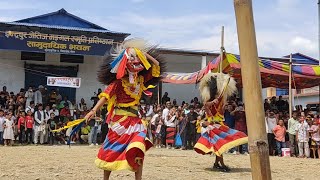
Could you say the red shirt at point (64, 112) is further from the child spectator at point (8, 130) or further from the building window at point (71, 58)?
the building window at point (71, 58)

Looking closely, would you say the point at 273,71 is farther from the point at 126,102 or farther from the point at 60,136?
the point at 126,102

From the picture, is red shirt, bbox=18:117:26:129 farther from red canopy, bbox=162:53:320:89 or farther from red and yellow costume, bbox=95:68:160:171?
A: red and yellow costume, bbox=95:68:160:171

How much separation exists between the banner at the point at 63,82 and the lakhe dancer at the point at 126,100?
43.8ft

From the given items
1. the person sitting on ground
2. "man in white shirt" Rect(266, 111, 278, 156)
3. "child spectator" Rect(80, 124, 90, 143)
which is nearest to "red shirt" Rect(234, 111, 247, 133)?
"man in white shirt" Rect(266, 111, 278, 156)

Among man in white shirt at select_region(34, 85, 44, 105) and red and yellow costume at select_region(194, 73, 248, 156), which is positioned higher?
man in white shirt at select_region(34, 85, 44, 105)

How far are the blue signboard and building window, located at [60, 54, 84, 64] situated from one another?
3.96ft

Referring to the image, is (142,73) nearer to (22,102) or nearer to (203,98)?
(203,98)

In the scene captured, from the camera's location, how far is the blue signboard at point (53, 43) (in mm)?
19781

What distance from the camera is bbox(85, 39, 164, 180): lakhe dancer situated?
19.3 ft

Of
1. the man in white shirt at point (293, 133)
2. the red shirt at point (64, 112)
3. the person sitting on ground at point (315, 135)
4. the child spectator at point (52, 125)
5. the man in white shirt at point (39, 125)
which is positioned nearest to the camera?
the person sitting on ground at point (315, 135)

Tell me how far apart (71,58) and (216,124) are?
14.1 metres

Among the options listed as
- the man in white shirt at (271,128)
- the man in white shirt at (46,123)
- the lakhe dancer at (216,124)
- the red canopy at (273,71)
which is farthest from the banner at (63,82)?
the lakhe dancer at (216,124)

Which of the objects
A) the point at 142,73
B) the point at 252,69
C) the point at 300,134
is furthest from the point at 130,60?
the point at 300,134

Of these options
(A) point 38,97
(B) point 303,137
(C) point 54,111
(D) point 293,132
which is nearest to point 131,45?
(B) point 303,137
